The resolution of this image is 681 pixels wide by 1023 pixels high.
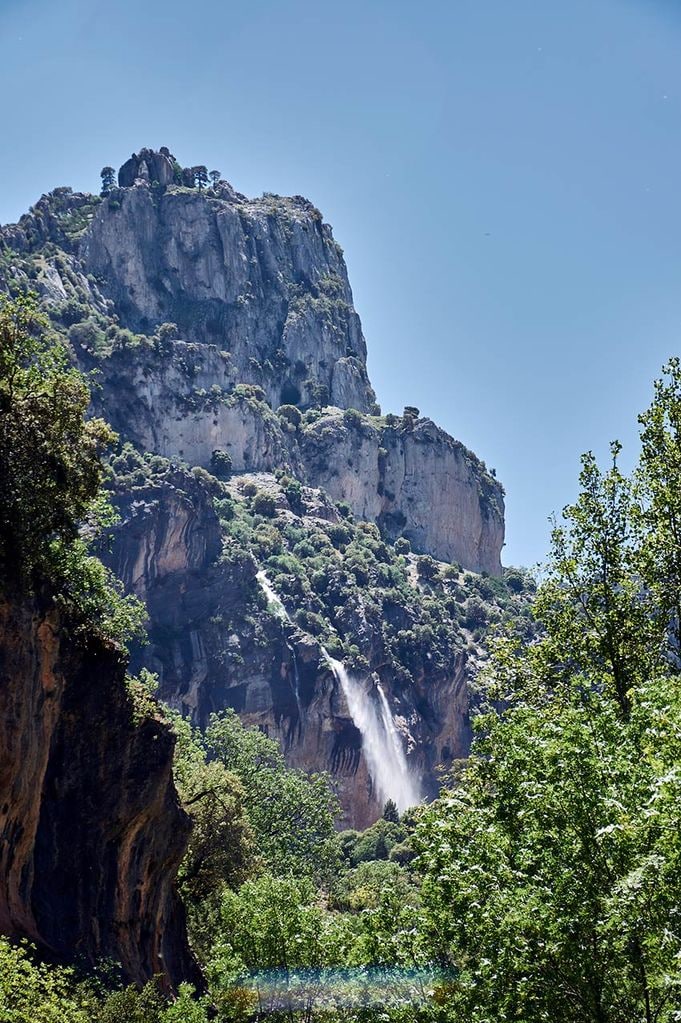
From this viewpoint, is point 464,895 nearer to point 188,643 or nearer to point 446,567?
point 188,643

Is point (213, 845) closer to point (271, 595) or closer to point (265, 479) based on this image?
point (271, 595)

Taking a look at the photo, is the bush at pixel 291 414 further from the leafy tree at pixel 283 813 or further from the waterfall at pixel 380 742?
the leafy tree at pixel 283 813

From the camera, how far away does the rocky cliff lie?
4397 inches

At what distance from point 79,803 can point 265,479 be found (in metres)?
118

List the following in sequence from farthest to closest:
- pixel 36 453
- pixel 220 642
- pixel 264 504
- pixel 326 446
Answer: pixel 326 446 → pixel 264 504 → pixel 220 642 → pixel 36 453

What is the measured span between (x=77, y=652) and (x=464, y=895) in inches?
514

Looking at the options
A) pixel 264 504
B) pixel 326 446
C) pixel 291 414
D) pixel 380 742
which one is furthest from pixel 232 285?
pixel 380 742

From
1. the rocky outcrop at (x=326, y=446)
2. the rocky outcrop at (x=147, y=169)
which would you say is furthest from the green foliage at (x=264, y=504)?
the rocky outcrop at (x=147, y=169)

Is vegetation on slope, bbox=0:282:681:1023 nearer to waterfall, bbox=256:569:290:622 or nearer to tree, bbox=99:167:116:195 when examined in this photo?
waterfall, bbox=256:569:290:622

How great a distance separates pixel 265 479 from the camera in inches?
5635

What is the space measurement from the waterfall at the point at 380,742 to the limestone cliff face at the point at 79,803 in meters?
85.4

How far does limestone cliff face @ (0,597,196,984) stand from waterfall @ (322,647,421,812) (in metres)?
85.4

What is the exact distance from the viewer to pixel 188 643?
110312 millimetres

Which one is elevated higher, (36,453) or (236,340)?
(236,340)
